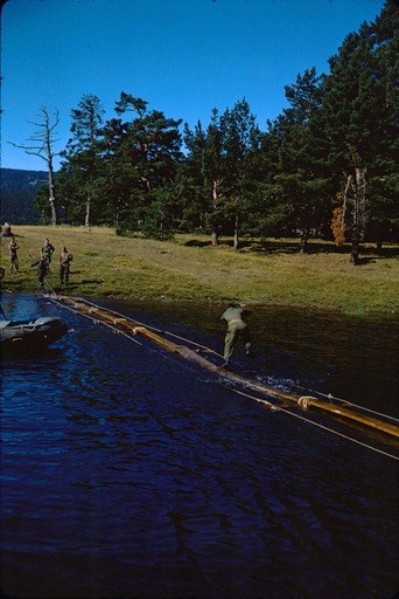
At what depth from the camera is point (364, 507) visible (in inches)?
328

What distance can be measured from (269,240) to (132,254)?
23.5 meters

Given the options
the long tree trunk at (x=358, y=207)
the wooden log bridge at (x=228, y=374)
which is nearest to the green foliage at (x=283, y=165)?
the long tree trunk at (x=358, y=207)

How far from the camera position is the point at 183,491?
336 inches

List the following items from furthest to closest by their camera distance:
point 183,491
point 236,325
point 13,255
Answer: point 13,255 → point 236,325 → point 183,491

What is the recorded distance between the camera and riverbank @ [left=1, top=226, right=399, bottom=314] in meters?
36.2

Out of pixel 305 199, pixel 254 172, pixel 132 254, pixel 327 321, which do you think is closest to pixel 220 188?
pixel 254 172

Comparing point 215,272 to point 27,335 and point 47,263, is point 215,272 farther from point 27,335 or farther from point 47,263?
point 27,335

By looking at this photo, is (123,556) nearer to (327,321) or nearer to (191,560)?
(191,560)

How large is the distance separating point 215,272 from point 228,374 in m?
29.4

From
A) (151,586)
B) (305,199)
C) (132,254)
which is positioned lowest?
(151,586)

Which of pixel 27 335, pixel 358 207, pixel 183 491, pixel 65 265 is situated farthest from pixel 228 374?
pixel 358 207

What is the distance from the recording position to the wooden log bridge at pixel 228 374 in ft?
40.0

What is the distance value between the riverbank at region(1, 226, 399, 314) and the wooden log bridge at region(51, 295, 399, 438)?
26.7 ft

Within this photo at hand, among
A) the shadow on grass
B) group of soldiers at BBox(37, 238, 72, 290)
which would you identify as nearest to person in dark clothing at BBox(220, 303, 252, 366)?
group of soldiers at BBox(37, 238, 72, 290)
